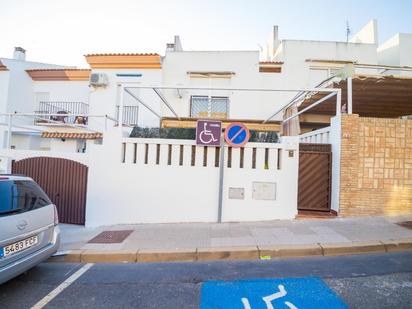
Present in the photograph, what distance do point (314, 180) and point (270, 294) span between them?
16.1 feet

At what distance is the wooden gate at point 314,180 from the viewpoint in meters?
7.61

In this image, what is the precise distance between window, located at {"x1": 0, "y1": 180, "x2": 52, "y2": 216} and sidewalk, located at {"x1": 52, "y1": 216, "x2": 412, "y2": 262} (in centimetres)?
156

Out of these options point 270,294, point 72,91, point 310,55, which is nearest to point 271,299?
point 270,294

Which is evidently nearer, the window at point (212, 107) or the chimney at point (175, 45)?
the window at point (212, 107)

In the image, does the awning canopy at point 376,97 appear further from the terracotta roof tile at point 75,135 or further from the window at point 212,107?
the terracotta roof tile at point 75,135

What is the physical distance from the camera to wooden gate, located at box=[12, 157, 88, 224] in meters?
7.82

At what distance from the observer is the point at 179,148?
295 inches

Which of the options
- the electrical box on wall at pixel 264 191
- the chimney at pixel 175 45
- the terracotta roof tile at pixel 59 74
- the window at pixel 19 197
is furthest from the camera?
the terracotta roof tile at pixel 59 74

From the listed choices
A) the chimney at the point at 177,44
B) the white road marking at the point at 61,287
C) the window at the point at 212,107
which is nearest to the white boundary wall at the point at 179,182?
the white road marking at the point at 61,287

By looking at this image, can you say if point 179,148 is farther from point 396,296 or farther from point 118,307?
point 396,296

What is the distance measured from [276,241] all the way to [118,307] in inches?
138

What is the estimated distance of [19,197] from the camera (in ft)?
12.7

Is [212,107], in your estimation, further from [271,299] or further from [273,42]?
[271,299]

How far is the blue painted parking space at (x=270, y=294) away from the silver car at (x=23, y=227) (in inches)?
104
